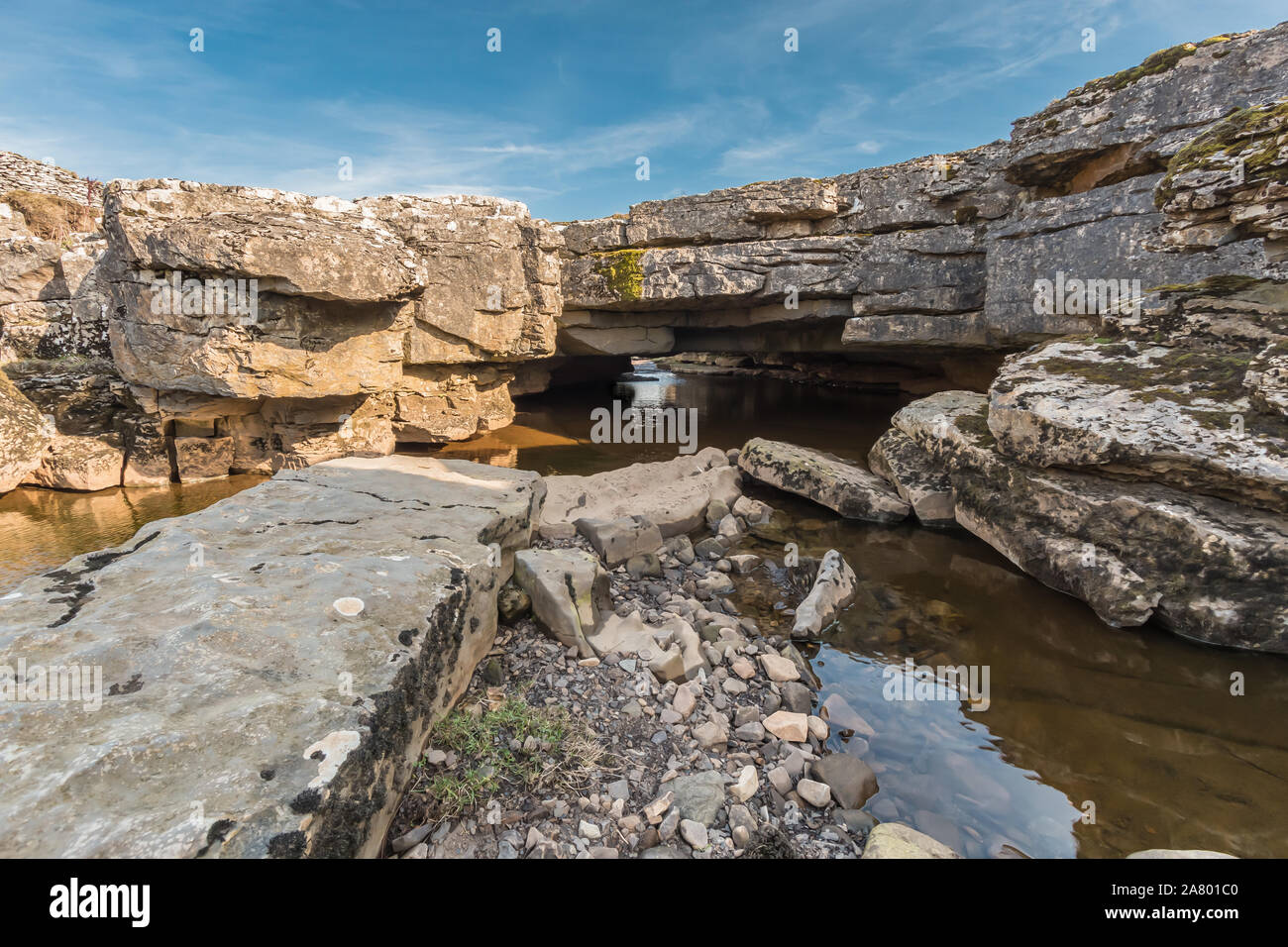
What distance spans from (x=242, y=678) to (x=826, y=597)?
4.43m

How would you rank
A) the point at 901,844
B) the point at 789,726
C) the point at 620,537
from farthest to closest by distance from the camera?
the point at 620,537, the point at 789,726, the point at 901,844

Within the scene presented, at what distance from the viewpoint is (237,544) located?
3664 millimetres

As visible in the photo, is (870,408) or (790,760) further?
(870,408)

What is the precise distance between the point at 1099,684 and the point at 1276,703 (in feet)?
Result: 3.41

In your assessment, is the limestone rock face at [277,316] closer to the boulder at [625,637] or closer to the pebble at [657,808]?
the boulder at [625,637]

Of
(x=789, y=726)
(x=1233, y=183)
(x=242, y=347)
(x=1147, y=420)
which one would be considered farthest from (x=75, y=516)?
(x=1233, y=183)

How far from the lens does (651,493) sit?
800 centimetres

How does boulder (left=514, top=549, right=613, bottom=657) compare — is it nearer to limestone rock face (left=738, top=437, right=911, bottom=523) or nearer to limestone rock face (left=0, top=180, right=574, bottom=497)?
limestone rock face (left=738, top=437, right=911, bottom=523)

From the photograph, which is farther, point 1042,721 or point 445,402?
point 445,402

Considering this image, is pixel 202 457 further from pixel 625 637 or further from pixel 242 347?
pixel 625 637

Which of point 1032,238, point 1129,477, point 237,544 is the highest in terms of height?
point 1032,238
